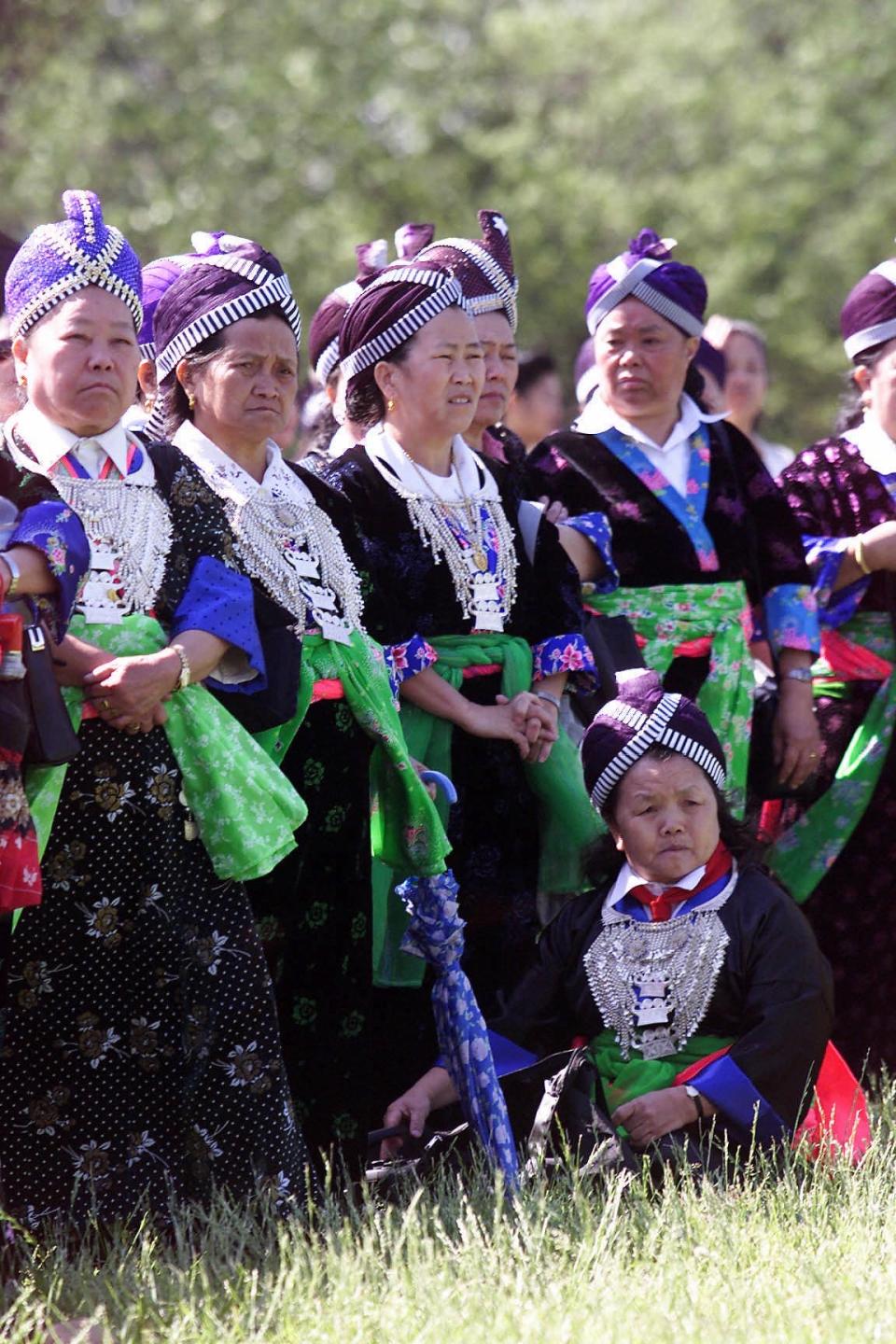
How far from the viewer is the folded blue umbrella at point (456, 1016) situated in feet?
14.2

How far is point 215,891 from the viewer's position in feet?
13.8

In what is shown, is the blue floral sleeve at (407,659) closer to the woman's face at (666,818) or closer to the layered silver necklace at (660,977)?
the woman's face at (666,818)

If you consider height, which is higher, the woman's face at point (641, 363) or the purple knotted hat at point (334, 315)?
the purple knotted hat at point (334, 315)

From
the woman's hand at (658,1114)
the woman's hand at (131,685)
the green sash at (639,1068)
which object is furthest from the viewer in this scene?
the green sash at (639,1068)

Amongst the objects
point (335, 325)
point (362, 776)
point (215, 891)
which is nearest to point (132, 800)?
point (215, 891)

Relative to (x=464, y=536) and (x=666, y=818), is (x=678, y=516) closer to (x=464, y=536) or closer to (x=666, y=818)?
(x=464, y=536)

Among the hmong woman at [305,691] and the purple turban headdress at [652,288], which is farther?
the purple turban headdress at [652,288]

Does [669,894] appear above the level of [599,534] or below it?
below

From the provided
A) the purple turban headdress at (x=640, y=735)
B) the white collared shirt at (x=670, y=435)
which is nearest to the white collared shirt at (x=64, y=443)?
the purple turban headdress at (x=640, y=735)

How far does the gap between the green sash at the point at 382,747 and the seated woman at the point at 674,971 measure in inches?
15.3

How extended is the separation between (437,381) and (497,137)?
1913cm

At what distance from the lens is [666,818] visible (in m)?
4.56

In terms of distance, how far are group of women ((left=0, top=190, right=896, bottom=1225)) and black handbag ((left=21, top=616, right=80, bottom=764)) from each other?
0.35ft

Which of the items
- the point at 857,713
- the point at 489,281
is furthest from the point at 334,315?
the point at 857,713
